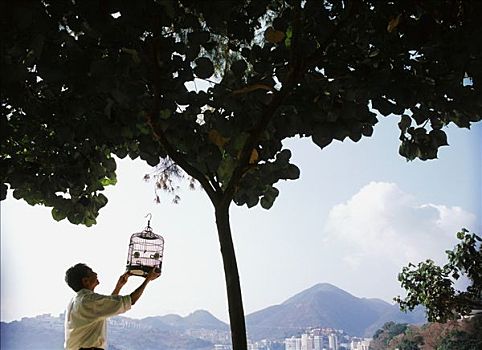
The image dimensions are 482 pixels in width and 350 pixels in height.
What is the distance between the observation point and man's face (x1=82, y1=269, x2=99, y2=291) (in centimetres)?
181

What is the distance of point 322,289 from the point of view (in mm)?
2777

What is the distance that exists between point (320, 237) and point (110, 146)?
1.53 metres

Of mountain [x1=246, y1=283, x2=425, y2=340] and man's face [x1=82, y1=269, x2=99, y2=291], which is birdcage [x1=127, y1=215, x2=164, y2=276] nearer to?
man's face [x1=82, y1=269, x2=99, y2=291]

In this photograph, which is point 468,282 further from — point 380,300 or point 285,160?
point 285,160

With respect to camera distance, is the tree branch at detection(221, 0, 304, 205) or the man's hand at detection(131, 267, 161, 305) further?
the man's hand at detection(131, 267, 161, 305)

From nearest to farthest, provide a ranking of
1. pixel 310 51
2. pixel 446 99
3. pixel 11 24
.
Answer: pixel 11 24 < pixel 310 51 < pixel 446 99

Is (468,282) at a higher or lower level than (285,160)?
lower

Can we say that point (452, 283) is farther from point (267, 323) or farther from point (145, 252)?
point (145, 252)

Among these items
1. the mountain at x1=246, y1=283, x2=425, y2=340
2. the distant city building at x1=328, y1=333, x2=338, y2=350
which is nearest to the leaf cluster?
the mountain at x1=246, y1=283, x2=425, y2=340

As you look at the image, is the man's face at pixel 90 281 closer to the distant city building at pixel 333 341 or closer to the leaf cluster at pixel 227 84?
the leaf cluster at pixel 227 84

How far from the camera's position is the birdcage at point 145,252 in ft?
5.75

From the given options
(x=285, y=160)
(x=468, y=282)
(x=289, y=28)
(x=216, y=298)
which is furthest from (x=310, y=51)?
(x=468, y=282)

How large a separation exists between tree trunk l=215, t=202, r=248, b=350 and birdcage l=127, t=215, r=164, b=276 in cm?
33

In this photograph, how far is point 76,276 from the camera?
1.82 m
